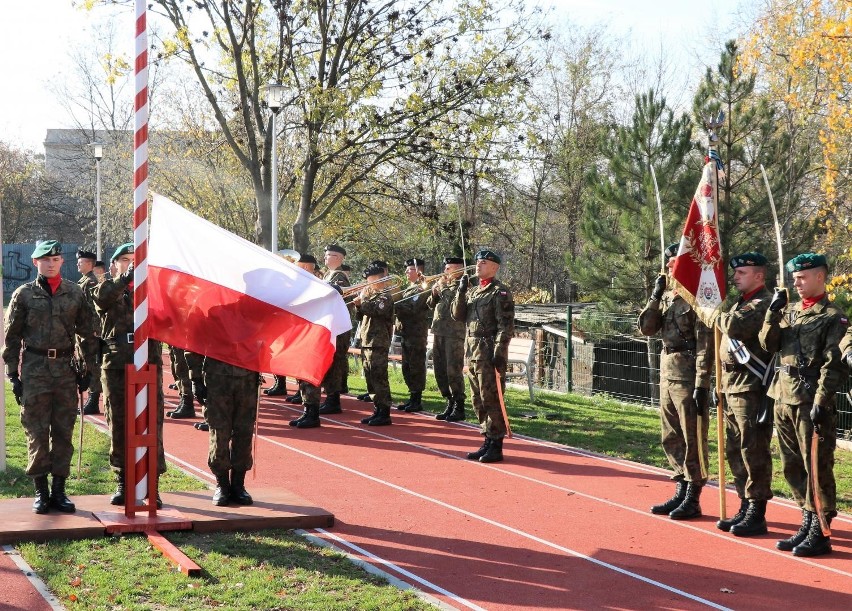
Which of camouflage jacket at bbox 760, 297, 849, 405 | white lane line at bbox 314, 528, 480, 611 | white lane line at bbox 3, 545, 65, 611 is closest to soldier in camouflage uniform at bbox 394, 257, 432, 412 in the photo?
white lane line at bbox 314, 528, 480, 611

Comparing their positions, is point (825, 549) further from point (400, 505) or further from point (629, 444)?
point (629, 444)

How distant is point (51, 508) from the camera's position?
293 inches

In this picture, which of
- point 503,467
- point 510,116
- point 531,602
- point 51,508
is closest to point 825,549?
point 531,602

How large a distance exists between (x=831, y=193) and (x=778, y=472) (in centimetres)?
749

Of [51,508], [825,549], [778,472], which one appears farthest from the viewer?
[778,472]

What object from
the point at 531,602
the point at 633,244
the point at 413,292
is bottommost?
the point at 531,602

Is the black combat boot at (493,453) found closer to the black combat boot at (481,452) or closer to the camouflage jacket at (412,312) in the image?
the black combat boot at (481,452)

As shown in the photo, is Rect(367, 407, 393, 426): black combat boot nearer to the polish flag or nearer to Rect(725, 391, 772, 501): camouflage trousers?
the polish flag

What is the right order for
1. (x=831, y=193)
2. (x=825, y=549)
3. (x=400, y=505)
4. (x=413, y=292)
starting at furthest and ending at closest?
1. (x=831, y=193)
2. (x=413, y=292)
3. (x=400, y=505)
4. (x=825, y=549)

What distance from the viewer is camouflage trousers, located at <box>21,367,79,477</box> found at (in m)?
7.48

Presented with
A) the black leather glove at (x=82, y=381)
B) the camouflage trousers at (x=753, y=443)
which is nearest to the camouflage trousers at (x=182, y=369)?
the black leather glove at (x=82, y=381)

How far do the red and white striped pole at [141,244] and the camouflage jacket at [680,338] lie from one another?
4.06 metres

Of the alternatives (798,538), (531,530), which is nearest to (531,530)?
(531,530)

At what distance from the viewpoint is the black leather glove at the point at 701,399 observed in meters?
7.93
